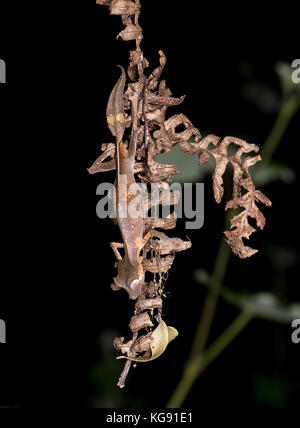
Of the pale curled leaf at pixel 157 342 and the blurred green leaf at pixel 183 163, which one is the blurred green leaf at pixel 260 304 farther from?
the pale curled leaf at pixel 157 342

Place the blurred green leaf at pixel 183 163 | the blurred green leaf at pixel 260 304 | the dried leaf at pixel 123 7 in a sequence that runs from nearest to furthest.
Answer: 1. the dried leaf at pixel 123 7
2. the blurred green leaf at pixel 183 163
3. the blurred green leaf at pixel 260 304

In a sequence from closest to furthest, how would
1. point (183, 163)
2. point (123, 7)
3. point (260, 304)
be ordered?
point (123, 7)
point (183, 163)
point (260, 304)

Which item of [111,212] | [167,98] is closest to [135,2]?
[167,98]

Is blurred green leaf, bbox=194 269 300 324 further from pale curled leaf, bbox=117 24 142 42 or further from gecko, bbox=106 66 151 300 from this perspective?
pale curled leaf, bbox=117 24 142 42

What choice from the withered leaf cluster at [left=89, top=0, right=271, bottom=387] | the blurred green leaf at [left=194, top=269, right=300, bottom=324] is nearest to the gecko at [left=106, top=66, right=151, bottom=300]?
the withered leaf cluster at [left=89, top=0, right=271, bottom=387]
